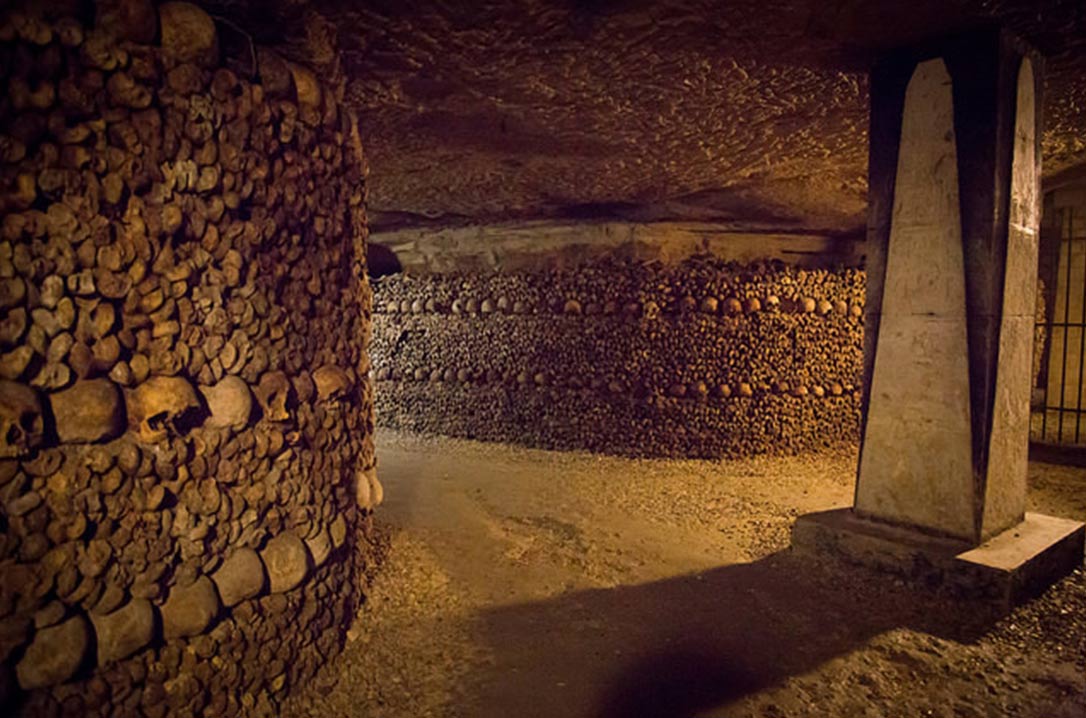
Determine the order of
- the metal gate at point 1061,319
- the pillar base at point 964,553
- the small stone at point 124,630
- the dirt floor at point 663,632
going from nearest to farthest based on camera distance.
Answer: the small stone at point 124,630 < the dirt floor at point 663,632 < the pillar base at point 964,553 < the metal gate at point 1061,319

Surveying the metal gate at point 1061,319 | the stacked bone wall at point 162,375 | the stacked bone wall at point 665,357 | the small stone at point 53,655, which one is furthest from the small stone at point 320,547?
the metal gate at point 1061,319

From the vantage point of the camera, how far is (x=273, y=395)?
2.41 metres

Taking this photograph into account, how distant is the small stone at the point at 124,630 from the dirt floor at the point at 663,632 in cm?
62

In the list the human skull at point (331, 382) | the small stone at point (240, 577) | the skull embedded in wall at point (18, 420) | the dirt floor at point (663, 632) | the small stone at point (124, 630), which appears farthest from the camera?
the human skull at point (331, 382)

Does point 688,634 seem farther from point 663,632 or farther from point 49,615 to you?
point 49,615

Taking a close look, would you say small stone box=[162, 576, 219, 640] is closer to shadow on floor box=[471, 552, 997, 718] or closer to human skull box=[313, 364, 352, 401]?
human skull box=[313, 364, 352, 401]

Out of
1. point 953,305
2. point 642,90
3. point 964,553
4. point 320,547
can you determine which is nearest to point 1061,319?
point 953,305

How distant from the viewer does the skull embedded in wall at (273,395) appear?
238 centimetres

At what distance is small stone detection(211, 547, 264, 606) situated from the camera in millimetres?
2195

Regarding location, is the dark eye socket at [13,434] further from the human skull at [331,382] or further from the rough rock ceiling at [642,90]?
the rough rock ceiling at [642,90]

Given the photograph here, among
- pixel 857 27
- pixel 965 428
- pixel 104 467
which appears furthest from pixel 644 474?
pixel 104 467

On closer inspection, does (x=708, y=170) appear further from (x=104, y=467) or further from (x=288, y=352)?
(x=104, y=467)

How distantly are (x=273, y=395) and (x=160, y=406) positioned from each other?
1.40ft

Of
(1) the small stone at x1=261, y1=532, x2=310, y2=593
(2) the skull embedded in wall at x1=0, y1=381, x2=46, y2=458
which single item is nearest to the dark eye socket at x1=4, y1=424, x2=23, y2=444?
(2) the skull embedded in wall at x1=0, y1=381, x2=46, y2=458
